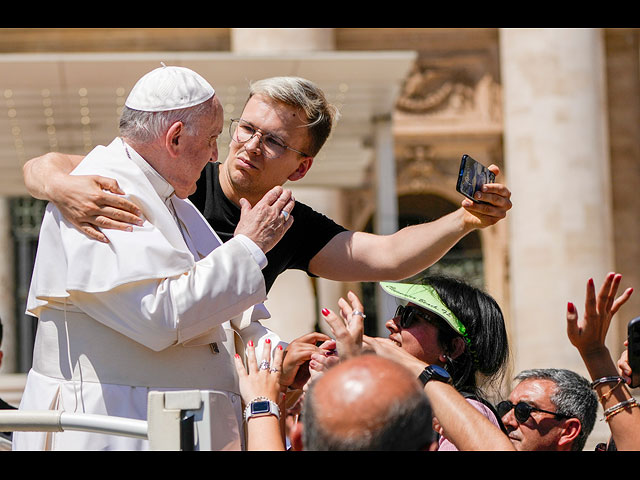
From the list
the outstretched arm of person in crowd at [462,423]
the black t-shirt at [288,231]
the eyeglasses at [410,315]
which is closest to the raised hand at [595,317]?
the eyeglasses at [410,315]

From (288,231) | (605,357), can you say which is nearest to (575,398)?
(605,357)

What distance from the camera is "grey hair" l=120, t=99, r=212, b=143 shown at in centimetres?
326

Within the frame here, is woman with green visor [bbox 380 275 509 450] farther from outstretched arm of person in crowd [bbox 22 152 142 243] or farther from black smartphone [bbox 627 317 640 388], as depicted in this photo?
outstretched arm of person in crowd [bbox 22 152 142 243]

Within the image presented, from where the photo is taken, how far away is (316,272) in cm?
416

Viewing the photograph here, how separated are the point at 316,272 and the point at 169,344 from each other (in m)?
1.17

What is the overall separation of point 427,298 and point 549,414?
0.68 meters

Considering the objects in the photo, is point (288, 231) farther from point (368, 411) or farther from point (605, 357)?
point (368, 411)

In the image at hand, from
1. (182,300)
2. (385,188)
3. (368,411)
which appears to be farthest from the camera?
(385,188)

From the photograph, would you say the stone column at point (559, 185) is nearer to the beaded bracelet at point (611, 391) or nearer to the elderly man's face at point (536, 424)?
the elderly man's face at point (536, 424)

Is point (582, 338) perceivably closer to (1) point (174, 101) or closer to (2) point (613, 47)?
(1) point (174, 101)

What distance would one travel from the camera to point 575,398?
166 inches

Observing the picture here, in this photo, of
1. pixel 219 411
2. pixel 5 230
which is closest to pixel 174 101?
pixel 219 411

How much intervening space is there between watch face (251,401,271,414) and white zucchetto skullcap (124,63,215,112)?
868 mm
